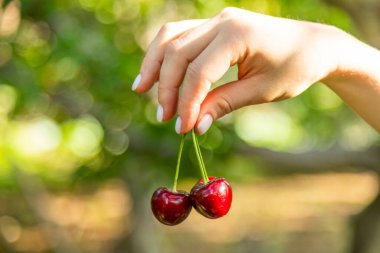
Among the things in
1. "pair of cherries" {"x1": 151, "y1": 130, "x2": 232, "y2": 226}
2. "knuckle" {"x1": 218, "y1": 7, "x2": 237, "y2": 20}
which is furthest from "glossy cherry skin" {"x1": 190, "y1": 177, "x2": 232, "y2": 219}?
"knuckle" {"x1": 218, "y1": 7, "x2": 237, "y2": 20}

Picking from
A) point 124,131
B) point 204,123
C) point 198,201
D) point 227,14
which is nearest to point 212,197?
point 198,201

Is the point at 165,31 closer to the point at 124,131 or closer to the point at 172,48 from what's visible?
the point at 172,48

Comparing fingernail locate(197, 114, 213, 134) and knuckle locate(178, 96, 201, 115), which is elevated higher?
knuckle locate(178, 96, 201, 115)

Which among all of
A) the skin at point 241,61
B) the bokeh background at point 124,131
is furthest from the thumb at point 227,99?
the bokeh background at point 124,131

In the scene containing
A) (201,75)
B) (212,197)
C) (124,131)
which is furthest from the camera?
(124,131)

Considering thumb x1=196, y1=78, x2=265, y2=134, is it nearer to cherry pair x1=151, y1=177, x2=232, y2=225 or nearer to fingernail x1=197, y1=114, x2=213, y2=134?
fingernail x1=197, y1=114, x2=213, y2=134

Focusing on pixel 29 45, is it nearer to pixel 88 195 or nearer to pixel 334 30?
pixel 334 30

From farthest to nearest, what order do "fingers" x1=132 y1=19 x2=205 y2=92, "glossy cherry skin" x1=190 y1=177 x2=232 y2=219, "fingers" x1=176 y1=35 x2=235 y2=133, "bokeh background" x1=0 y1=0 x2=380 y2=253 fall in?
"bokeh background" x1=0 y1=0 x2=380 y2=253 < "glossy cherry skin" x1=190 y1=177 x2=232 y2=219 < "fingers" x1=132 y1=19 x2=205 y2=92 < "fingers" x1=176 y1=35 x2=235 y2=133
